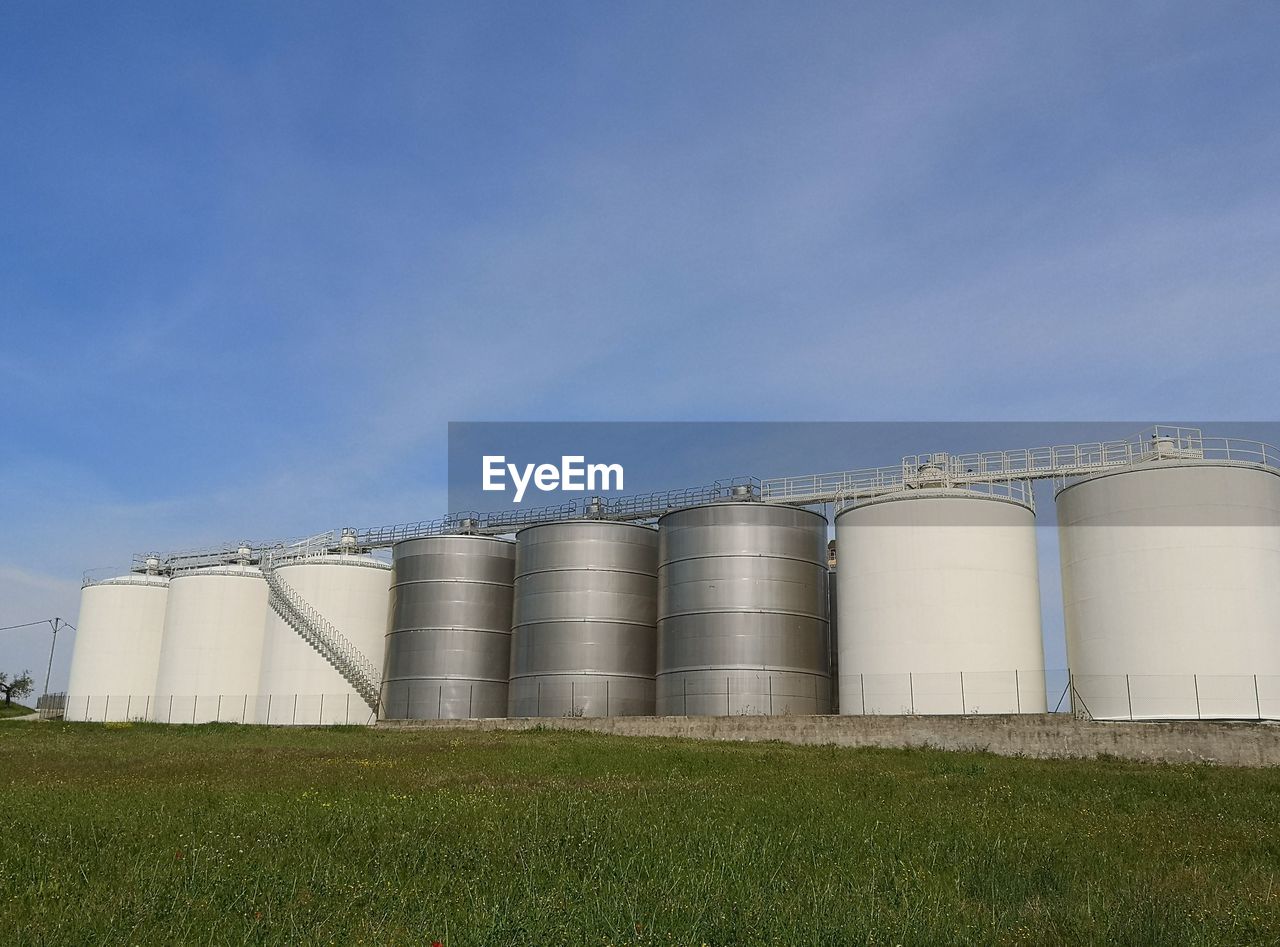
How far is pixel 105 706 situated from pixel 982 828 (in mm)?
62799

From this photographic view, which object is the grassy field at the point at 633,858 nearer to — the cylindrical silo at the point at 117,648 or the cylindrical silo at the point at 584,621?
the cylindrical silo at the point at 584,621

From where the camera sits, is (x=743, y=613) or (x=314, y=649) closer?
(x=743, y=613)

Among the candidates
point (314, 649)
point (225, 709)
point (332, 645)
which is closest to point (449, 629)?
point (332, 645)

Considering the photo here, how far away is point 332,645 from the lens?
57.2 metres

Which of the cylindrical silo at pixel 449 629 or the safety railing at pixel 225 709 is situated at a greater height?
the cylindrical silo at pixel 449 629

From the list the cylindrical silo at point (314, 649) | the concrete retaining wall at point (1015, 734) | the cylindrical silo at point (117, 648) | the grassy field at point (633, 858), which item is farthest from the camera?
the cylindrical silo at point (117, 648)

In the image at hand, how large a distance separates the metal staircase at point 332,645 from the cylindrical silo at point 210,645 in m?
6.17

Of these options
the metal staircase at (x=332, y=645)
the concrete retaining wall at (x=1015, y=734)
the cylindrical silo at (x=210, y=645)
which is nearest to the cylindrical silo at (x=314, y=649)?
the metal staircase at (x=332, y=645)

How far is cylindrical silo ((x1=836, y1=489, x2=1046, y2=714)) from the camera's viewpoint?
39875 millimetres

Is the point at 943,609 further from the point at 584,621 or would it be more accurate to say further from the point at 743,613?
the point at 584,621

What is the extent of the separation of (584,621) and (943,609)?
16625mm

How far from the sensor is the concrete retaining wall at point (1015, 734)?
32.0 m

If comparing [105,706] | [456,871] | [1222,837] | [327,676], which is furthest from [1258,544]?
[105,706]

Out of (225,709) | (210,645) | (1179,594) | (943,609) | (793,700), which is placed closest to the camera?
(1179,594)
